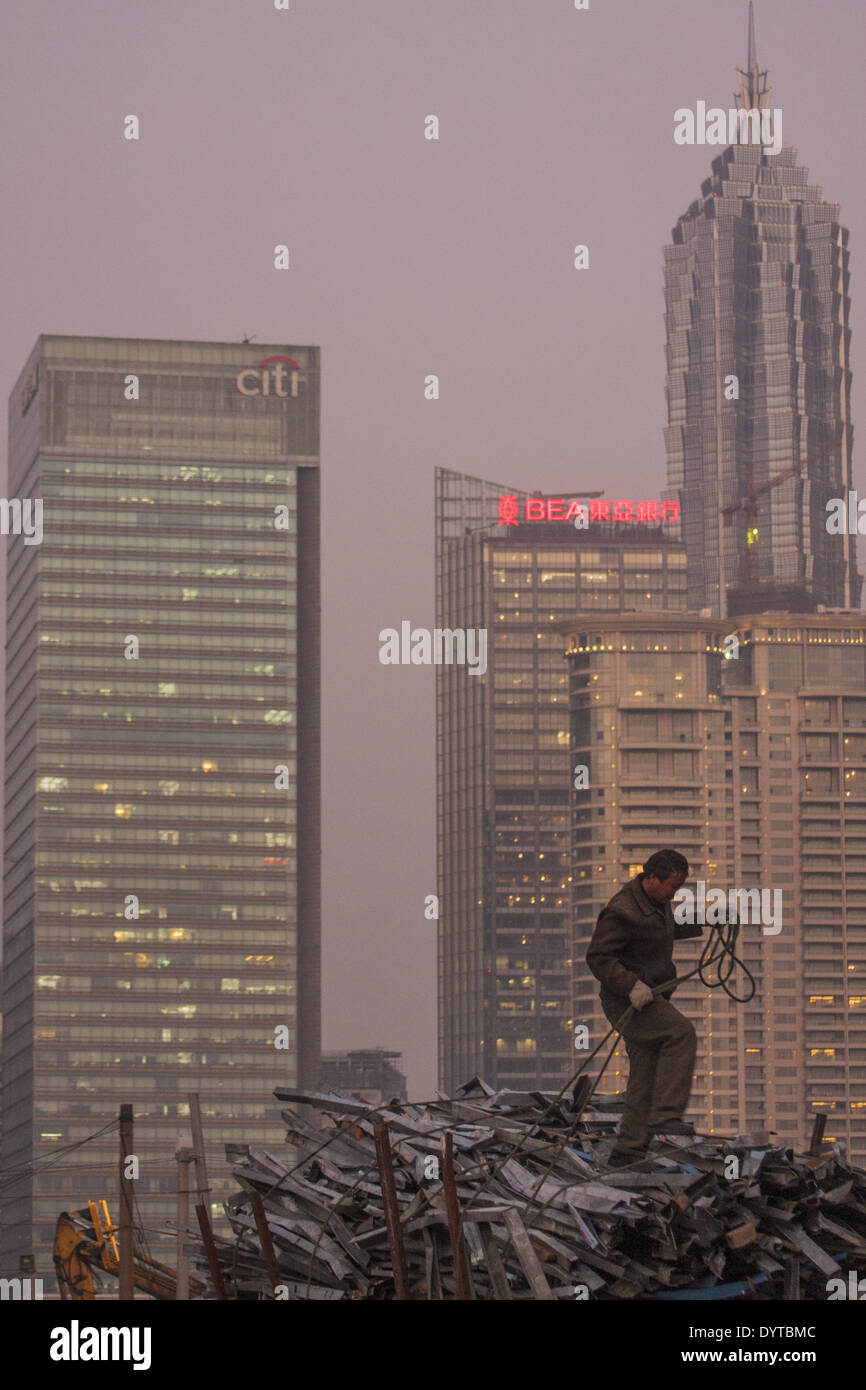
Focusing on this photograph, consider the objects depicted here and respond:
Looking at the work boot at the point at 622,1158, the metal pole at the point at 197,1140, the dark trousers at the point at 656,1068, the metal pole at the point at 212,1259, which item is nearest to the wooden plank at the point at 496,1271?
the work boot at the point at 622,1158

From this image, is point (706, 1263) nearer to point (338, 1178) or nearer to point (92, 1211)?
point (338, 1178)

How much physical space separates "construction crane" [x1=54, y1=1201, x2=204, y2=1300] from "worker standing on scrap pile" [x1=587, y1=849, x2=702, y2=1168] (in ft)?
24.2

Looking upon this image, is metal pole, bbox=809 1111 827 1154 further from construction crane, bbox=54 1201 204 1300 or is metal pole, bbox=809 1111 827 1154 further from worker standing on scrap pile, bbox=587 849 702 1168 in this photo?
construction crane, bbox=54 1201 204 1300

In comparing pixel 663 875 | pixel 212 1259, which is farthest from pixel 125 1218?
pixel 663 875

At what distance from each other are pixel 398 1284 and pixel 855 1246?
10.1 feet

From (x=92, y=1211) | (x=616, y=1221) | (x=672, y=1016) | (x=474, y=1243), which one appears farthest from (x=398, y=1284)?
(x=92, y=1211)

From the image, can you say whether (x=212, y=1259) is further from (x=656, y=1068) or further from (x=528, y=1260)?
(x=656, y=1068)

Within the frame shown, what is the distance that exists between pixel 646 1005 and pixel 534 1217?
187cm

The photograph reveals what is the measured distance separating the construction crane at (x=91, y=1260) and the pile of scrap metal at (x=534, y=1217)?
17.6ft

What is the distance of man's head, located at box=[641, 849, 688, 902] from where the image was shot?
50.9 ft

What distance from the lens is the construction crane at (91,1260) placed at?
72.8ft

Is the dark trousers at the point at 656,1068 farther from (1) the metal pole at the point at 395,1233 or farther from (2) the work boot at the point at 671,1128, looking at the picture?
(1) the metal pole at the point at 395,1233

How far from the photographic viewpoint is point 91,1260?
79.4 ft
